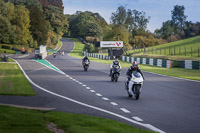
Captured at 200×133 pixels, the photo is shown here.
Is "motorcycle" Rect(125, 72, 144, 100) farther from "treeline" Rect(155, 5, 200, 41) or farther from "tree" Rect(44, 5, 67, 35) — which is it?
"tree" Rect(44, 5, 67, 35)

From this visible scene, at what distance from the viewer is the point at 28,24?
129750 mm

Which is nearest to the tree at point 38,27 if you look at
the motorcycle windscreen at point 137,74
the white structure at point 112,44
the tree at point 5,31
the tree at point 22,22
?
the tree at point 22,22

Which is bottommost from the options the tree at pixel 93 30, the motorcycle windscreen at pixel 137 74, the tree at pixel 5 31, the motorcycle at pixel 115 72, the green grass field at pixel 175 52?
the motorcycle at pixel 115 72

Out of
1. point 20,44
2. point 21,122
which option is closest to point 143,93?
point 21,122

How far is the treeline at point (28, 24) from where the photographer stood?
379 feet

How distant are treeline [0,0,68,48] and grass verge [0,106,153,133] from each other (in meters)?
105


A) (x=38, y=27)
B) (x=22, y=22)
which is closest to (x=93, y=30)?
(x=38, y=27)

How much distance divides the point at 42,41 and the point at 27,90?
12190cm

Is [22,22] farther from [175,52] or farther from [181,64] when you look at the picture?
[181,64]

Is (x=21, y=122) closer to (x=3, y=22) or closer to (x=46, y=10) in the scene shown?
(x=3, y=22)

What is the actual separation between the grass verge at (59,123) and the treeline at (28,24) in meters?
105

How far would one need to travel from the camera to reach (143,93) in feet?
59.1

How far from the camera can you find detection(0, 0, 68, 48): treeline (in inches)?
4542

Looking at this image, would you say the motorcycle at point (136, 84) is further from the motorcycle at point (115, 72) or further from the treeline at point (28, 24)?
the treeline at point (28, 24)
